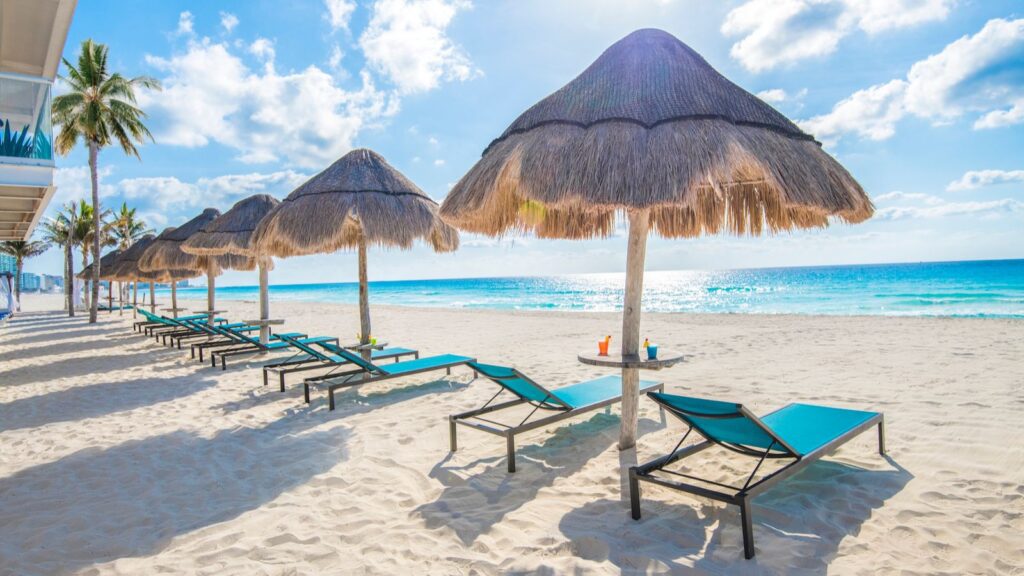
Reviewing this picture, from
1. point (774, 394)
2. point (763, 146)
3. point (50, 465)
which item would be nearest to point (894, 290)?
point (774, 394)

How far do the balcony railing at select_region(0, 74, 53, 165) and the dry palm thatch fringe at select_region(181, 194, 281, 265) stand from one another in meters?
2.66

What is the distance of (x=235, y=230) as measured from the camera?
30.8ft

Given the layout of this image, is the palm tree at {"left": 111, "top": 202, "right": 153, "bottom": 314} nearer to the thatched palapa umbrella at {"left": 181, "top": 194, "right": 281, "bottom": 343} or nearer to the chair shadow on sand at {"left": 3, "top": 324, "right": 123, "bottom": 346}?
the chair shadow on sand at {"left": 3, "top": 324, "right": 123, "bottom": 346}

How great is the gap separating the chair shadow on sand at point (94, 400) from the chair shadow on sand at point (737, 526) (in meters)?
5.55

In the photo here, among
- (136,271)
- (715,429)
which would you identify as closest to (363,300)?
(715,429)

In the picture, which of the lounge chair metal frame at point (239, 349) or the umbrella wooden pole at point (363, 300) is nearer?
the umbrella wooden pole at point (363, 300)

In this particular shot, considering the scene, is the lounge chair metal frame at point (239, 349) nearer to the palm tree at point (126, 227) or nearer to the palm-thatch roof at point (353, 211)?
the palm-thatch roof at point (353, 211)

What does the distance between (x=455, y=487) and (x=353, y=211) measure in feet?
13.8

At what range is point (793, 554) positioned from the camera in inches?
97.3

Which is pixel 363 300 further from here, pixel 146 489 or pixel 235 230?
pixel 235 230

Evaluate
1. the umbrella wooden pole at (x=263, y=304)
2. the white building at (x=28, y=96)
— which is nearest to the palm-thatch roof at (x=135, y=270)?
the white building at (x=28, y=96)

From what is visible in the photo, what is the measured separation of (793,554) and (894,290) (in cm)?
4243

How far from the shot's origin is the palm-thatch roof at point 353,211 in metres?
6.46

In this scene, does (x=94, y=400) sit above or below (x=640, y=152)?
below
